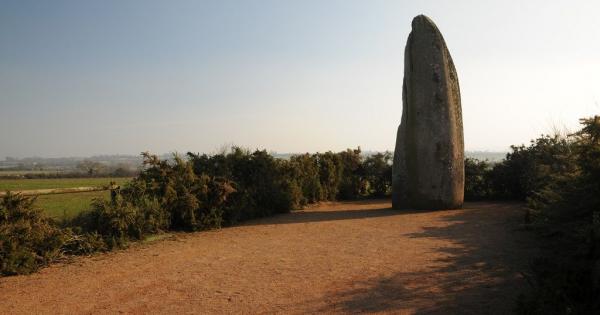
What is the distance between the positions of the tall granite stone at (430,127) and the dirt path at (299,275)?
2958 mm

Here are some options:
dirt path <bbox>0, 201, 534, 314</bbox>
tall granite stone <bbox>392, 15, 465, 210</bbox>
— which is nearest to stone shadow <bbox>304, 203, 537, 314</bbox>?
dirt path <bbox>0, 201, 534, 314</bbox>

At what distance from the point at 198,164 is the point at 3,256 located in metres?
6.11

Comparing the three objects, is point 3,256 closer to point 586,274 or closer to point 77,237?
point 77,237

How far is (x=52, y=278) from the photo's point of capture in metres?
7.45

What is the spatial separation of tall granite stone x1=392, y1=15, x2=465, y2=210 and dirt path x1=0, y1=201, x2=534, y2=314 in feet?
9.71

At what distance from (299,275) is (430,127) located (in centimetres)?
889

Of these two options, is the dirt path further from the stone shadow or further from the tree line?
the tree line

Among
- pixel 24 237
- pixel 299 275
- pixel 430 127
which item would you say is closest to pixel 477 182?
pixel 430 127

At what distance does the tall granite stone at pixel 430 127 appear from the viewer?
14.3 m

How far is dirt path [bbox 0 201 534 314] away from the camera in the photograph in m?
5.85

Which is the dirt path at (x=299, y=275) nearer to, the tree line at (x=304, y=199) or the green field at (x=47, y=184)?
the tree line at (x=304, y=199)

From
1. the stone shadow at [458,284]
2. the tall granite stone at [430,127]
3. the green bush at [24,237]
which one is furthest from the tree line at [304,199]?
the tall granite stone at [430,127]

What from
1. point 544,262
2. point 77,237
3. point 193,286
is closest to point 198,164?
point 77,237

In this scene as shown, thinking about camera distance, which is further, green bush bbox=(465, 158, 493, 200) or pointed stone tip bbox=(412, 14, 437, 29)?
green bush bbox=(465, 158, 493, 200)
